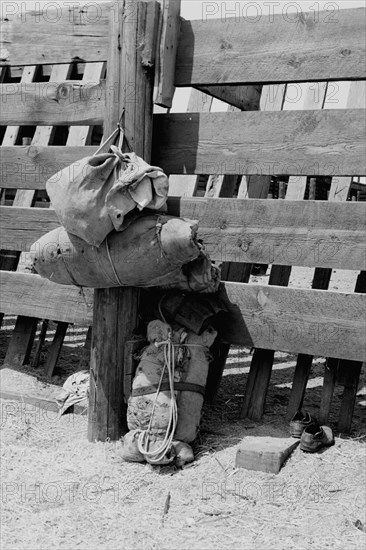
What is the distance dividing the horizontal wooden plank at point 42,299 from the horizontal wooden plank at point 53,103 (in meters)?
1.13

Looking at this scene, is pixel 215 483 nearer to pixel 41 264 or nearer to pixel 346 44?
pixel 41 264

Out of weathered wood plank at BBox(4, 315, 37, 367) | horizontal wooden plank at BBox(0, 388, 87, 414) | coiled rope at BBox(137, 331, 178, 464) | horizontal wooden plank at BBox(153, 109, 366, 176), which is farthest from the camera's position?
weathered wood plank at BBox(4, 315, 37, 367)

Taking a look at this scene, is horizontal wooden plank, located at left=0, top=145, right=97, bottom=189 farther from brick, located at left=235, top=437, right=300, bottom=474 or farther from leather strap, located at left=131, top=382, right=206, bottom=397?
brick, located at left=235, top=437, right=300, bottom=474

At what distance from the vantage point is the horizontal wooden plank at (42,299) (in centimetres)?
534

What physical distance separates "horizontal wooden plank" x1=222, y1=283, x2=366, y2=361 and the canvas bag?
889mm

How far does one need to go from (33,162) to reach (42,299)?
98 cm

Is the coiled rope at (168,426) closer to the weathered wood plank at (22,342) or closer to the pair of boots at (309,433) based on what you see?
the pair of boots at (309,433)

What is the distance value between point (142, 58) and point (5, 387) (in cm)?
253

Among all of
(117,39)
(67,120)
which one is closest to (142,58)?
(117,39)

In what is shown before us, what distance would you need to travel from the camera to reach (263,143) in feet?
14.9

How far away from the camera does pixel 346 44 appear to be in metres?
4.30

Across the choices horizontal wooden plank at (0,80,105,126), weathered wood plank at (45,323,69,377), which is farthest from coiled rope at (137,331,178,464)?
horizontal wooden plank at (0,80,105,126)

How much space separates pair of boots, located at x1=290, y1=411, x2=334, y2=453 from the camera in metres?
4.21

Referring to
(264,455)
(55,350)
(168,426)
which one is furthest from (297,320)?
(55,350)
